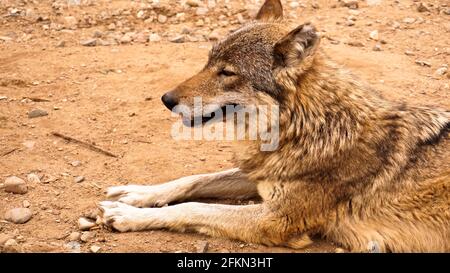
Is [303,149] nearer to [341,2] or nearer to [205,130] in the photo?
[205,130]

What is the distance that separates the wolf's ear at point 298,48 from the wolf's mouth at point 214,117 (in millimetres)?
516

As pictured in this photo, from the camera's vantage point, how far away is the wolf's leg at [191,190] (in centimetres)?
488

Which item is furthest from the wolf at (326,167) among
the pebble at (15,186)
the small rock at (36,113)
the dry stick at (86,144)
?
the small rock at (36,113)

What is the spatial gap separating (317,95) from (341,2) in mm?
5803

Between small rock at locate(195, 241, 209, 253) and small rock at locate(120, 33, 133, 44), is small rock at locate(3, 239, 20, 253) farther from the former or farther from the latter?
small rock at locate(120, 33, 133, 44)

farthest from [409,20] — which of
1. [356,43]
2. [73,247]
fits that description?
[73,247]

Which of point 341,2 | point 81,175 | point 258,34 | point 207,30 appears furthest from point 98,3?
point 258,34

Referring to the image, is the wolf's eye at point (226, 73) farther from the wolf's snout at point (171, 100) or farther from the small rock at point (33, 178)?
the small rock at point (33, 178)

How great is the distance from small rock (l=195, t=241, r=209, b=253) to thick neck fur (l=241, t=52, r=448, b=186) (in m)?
0.80

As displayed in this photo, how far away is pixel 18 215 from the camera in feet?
14.8

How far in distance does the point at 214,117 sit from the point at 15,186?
195cm

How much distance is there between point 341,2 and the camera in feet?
31.3

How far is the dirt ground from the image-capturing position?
4.71 m
